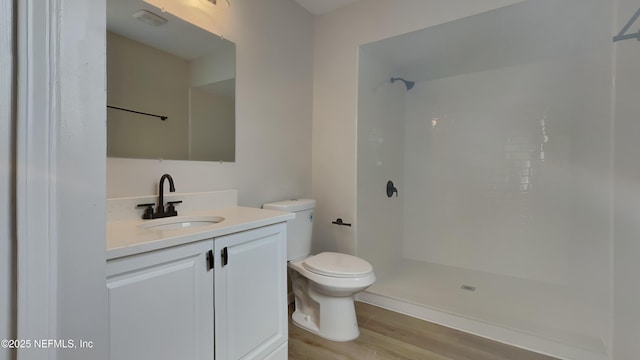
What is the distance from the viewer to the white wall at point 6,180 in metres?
0.39

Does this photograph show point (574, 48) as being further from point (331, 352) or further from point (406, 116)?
point (331, 352)

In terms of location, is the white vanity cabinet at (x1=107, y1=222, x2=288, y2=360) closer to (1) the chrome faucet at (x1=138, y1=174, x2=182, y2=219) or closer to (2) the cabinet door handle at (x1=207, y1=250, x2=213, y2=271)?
(2) the cabinet door handle at (x1=207, y1=250, x2=213, y2=271)

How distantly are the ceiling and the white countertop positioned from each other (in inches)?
72.0

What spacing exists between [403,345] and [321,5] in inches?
103

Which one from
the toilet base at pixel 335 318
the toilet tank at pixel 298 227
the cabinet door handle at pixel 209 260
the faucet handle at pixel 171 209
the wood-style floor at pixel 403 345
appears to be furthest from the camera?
the toilet tank at pixel 298 227

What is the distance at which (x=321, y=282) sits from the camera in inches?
66.2

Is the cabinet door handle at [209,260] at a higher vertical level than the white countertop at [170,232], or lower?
lower

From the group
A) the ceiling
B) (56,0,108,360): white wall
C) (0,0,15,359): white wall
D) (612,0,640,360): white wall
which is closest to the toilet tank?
(56,0,108,360): white wall

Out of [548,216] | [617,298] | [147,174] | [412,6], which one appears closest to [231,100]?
[147,174]

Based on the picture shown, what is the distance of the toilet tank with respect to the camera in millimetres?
1860

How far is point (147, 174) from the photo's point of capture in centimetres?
134

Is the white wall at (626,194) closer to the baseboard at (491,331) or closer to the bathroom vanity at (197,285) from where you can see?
the baseboard at (491,331)

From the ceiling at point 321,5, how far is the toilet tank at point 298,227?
165 cm

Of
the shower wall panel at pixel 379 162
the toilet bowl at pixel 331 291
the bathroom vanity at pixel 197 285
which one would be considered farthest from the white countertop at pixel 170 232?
the shower wall panel at pixel 379 162
